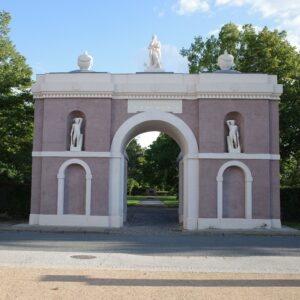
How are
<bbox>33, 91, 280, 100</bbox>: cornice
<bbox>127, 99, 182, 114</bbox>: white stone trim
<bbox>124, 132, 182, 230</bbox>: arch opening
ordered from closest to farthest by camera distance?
1. <bbox>33, 91, 280, 100</bbox>: cornice
2. <bbox>127, 99, 182, 114</bbox>: white stone trim
3. <bbox>124, 132, 182, 230</bbox>: arch opening

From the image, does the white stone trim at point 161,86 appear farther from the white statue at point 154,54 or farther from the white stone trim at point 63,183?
the white stone trim at point 63,183

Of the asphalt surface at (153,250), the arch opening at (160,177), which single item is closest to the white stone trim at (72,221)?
the asphalt surface at (153,250)

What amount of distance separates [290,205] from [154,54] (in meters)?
11.8

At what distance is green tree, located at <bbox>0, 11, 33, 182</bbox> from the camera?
25562 millimetres

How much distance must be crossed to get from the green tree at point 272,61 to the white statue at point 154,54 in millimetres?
8783

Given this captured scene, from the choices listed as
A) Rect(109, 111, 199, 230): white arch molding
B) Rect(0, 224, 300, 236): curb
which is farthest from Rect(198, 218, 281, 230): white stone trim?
Rect(0, 224, 300, 236): curb

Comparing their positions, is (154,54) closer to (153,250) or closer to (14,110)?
(14,110)

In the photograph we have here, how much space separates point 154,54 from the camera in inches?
927

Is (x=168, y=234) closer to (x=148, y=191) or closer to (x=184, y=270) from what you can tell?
(x=184, y=270)

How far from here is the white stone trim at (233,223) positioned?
20.7 m

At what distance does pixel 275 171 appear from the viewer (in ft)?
70.1

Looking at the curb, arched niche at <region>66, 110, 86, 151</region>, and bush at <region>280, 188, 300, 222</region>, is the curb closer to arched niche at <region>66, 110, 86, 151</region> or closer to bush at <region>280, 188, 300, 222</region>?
arched niche at <region>66, 110, 86, 151</region>

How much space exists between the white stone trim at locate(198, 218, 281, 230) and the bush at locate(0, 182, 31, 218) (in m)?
Answer: 10.8

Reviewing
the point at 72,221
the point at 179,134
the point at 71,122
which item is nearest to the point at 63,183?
the point at 72,221
